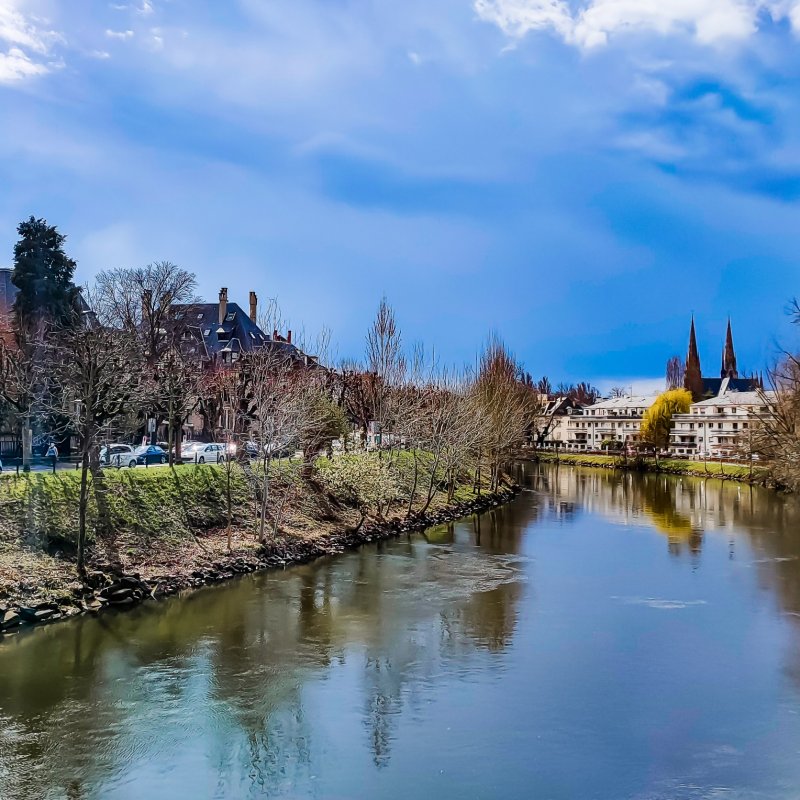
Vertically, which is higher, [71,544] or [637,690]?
[71,544]

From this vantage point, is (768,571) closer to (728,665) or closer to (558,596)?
(558,596)

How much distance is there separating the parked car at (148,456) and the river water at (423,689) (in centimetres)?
1408

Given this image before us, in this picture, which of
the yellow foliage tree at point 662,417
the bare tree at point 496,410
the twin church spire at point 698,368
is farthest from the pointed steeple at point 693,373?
the bare tree at point 496,410

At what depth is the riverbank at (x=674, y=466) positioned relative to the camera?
256 ft

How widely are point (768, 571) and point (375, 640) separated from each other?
1740cm

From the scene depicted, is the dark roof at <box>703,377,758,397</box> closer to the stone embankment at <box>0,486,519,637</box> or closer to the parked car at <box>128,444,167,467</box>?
the stone embankment at <box>0,486,519,637</box>

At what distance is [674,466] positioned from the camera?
96625 millimetres

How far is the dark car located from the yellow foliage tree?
83.7m

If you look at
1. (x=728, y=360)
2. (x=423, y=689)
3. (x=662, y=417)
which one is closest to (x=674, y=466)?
(x=662, y=417)

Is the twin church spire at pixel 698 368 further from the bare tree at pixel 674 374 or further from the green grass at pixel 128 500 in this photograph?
the green grass at pixel 128 500

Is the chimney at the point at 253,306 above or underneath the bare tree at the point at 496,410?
above

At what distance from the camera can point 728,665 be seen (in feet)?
60.2

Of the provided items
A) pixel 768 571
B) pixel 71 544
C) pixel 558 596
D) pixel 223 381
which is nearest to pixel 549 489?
pixel 223 381

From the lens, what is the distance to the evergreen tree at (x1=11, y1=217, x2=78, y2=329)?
143ft
